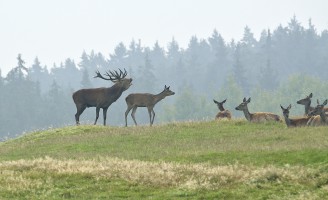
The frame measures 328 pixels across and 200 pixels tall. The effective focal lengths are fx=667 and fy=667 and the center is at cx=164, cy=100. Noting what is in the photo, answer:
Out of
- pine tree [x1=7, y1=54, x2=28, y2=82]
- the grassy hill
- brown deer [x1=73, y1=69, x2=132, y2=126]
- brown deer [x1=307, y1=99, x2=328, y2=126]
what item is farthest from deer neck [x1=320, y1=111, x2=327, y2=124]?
pine tree [x1=7, y1=54, x2=28, y2=82]

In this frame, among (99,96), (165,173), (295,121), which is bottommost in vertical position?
(165,173)

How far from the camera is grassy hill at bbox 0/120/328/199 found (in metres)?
16.3

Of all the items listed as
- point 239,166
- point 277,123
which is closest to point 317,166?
point 239,166

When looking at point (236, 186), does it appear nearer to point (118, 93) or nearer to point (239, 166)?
point (239, 166)

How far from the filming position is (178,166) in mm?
19547

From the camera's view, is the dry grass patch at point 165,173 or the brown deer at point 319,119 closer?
the dry grass patch at point 165,173

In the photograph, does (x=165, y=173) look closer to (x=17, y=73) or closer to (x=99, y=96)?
(x=99, y=96)

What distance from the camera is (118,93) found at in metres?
40.0

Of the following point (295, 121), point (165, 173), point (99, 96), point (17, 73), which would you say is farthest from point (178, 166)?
point (17, 73)

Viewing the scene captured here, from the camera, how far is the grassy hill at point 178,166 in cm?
1627

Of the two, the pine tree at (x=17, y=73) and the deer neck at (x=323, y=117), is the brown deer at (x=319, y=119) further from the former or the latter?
the pine tree at (x=17, y=73)

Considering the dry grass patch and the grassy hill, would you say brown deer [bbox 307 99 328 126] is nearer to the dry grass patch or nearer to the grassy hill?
the grassy hill

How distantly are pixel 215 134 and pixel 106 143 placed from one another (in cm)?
492

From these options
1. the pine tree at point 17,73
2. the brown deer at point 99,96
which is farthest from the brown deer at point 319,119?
the pine tree at point 17,73
